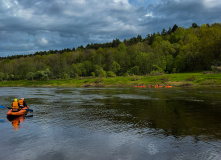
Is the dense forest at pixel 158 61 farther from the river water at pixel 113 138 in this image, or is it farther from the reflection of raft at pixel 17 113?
the reflection of raft at pixel 17 113

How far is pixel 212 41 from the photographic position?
363ft

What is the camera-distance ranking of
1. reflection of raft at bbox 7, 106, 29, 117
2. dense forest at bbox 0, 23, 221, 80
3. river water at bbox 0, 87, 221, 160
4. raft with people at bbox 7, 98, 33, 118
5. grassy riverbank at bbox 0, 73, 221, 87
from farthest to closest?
dense forest at bbox 0, 23, 221, 80
grassy riverbank at bbox 0, 73, 221, 87
raft with people at bbox 7, 98, 33, 118
reflection of raft at bbox 7, 106, 29, 117
river water at bbox 0, 87, 221, 160

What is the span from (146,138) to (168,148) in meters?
2.82

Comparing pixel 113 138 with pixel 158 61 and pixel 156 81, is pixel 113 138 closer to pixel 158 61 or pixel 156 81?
pixel 156 81

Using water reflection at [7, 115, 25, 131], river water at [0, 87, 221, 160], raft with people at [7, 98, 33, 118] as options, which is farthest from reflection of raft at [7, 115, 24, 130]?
A: raft with people at [7, 98, 33, 118]

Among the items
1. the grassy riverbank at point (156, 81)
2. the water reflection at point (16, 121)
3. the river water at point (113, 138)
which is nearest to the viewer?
the river water at point (113, 138)

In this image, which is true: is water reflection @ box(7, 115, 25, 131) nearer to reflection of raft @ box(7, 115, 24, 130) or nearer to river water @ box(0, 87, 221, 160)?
reflection of raft @ box(7, 115, 24, 130)

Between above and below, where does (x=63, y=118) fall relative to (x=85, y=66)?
below

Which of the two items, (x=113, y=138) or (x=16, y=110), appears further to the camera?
(x=16, y=110)

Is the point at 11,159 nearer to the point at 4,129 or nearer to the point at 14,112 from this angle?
the point at 4,129

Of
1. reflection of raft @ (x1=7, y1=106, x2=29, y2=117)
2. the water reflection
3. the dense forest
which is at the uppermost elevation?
the dense forest

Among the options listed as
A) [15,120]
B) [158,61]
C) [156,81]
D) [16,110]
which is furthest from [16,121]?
[158,61]

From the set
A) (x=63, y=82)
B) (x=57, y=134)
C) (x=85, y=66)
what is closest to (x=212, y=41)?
(x=63, y=82)

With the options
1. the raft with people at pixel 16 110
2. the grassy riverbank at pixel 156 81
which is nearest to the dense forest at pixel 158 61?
the grassy riverbank at pixel 156 81
